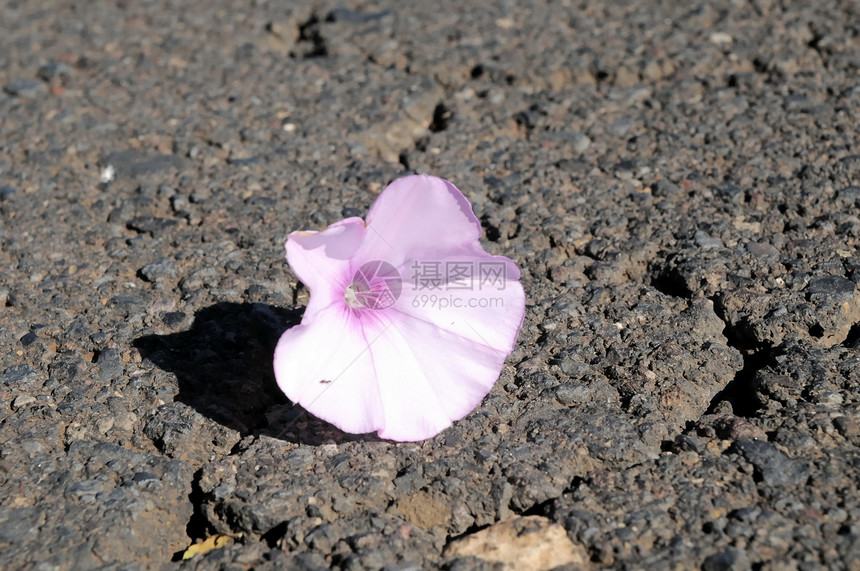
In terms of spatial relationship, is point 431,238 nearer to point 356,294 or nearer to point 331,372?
point 356,294

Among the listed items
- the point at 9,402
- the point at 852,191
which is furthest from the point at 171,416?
the point at 852,191

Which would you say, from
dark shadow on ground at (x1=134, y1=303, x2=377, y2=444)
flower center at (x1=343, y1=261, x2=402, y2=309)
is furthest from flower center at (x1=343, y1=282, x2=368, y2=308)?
dark shadow on ground at (x1=134, y1=303, x2=377, y2=444)

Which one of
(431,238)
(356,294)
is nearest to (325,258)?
(356,294)

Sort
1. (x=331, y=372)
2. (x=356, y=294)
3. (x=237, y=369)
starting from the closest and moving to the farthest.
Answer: (x=331, y=372)
(x=356, y=294)
(x=237, y=369)

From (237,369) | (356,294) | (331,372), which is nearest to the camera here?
(331,372)

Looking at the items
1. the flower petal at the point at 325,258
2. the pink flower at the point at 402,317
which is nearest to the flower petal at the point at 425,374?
the pink flower at the point at 402,317

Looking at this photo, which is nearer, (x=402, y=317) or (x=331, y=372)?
(x=331, y=372)

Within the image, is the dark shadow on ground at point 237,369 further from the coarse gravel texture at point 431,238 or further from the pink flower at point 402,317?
the pink flower at point 402,317
